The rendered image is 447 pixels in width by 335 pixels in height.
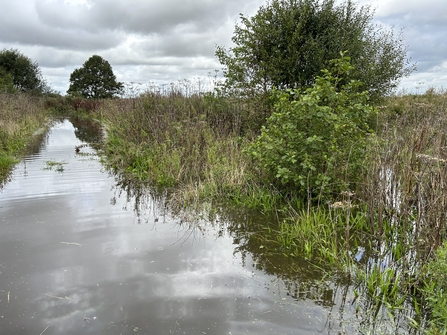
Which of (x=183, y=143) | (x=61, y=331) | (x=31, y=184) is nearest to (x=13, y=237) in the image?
(x=61, y=331)

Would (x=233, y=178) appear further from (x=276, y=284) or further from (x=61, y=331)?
(x=61, y=331)

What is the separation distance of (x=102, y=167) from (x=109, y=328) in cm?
668

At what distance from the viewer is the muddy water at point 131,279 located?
119 inches

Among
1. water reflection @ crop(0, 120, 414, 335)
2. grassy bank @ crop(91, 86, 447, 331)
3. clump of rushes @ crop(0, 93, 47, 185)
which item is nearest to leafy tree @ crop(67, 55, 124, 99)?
clump of rushes @ crop(0, 93, 47, 185)

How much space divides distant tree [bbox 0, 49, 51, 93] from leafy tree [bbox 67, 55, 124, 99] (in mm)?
8094

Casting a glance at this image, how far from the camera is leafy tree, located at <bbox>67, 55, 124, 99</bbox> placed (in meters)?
46.5

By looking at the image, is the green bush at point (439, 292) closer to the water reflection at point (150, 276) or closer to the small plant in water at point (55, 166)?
the water reflection at point (150, 276)

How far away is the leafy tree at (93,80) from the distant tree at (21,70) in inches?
319

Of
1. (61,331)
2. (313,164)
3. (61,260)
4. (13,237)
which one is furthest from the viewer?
(313,164)

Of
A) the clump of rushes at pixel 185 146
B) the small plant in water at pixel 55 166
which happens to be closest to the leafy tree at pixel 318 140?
the clump of rushes at pixel 185 146

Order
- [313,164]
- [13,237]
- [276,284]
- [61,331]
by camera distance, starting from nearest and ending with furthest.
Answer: [61,331]
[276,284]
[13,237]
[313,164]

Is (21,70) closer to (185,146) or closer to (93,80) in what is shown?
(93,80)

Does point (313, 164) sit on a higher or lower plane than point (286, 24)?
lower

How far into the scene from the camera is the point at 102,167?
359 inches
